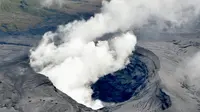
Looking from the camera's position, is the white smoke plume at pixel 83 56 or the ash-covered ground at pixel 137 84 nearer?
the ash-covered ground at pixel 137 84

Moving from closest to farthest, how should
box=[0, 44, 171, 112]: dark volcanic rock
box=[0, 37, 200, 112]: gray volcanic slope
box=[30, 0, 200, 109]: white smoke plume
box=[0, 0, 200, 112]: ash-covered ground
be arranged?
1. box=[0, 44, 171, 112]: dark volcanic rock
2. box=[0, 37, 200, 112]: gray volcanic slope
3. box=[0, 0, 200, 112]: ash-covered ground
4. box=[30, 0, 200, 109]: white smoke plume

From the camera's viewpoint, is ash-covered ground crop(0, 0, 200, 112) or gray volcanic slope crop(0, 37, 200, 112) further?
ash-covered ground crop(0, 0, 200, 112)

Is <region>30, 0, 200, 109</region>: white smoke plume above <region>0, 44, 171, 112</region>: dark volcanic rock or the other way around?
above

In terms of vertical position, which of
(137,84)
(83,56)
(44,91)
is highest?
(83,56)

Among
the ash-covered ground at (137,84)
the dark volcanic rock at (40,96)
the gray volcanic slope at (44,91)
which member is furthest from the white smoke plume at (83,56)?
the dark volcanic rock at (40,96)

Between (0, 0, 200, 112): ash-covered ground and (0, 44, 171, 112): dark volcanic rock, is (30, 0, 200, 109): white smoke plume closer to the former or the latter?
(0, 0, 200, 112): ash-covered ground

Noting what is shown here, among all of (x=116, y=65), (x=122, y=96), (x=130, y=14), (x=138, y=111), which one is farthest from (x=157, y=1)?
(x=138, y=111)

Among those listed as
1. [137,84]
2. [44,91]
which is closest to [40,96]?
[44,91]

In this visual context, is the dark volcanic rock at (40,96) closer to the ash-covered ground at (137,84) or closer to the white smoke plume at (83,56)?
the ash-covered ground at (137,84)

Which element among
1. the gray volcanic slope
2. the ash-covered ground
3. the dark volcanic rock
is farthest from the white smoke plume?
the dark volcanic rock

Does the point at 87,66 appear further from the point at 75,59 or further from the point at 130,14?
the point at 130,14

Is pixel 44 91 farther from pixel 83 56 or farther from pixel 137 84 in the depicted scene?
pixel 83 56
